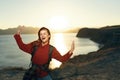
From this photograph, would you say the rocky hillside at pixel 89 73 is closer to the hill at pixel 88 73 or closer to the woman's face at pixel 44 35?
the hill at pixel 88 73

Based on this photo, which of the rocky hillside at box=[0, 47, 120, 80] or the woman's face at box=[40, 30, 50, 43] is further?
the rocky hillside at box=[0, 47, 120, 80]

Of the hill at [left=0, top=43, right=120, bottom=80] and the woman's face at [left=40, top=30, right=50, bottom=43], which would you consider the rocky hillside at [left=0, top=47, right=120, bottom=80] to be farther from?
the woman's face at [left=40, top=30, right=50, bottom=43]

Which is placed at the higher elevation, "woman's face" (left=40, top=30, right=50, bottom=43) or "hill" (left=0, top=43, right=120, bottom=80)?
"woman's face" (left=40, top=30, right=50, bottom=43)

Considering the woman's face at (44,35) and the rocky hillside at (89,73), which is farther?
the rocky hillside at (89,73)

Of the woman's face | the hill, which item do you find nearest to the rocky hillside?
the hill

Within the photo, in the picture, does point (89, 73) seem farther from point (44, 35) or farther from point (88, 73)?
point (44, 35)

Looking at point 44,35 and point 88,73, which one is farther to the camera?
point 88,73

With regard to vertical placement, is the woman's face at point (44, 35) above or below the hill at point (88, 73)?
above

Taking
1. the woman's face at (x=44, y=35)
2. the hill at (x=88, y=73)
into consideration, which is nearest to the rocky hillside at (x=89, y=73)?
the hill at (x=88, y=73)

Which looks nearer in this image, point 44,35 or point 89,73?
point 44,35

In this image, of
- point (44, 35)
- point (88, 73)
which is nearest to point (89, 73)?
point (88, 73)

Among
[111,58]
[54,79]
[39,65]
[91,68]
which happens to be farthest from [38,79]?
[111,58]

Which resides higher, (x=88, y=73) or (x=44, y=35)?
(x=44, y=35)

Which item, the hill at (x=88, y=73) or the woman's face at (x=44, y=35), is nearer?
the woman's face at (x=44, y=35)
